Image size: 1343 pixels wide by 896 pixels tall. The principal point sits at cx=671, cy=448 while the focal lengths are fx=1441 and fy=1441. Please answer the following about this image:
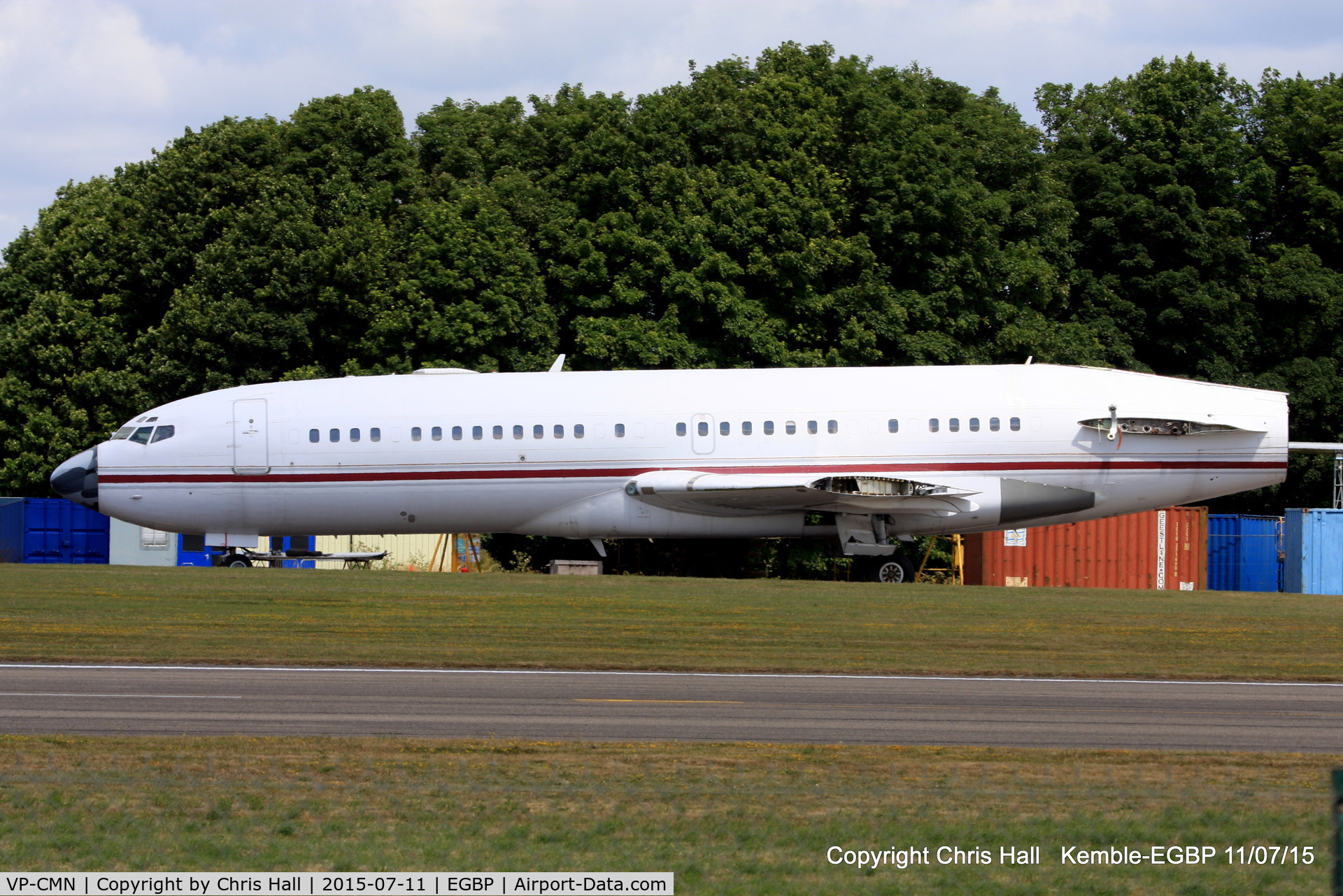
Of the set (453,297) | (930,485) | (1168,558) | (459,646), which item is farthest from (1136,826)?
(453,297)

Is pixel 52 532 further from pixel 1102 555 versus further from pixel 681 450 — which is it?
pixel 1102 555

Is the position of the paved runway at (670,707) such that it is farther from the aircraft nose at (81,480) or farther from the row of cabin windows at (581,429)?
the aircraft nose at (81,480)

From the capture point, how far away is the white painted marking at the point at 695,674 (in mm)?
16000

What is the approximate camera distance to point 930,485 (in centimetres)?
2827

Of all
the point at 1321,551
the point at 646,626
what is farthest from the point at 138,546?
the point at 1321,551

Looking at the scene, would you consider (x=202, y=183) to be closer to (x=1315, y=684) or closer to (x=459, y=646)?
(x=459, y=646)

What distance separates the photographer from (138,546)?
4131cm

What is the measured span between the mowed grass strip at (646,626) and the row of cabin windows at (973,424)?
3491 millimetres

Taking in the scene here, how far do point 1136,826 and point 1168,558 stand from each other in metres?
31.1

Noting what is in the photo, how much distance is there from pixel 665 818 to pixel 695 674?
8.07 m

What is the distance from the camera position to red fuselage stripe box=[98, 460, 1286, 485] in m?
28.7

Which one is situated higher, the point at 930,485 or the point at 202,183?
the point at 202,183
